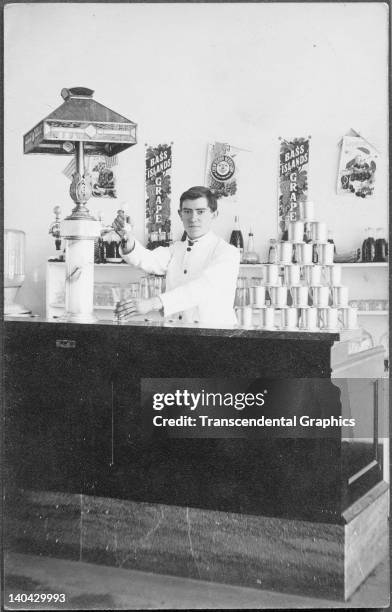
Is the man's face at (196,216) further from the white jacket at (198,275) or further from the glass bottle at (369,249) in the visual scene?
the glass bottle at (369,249)

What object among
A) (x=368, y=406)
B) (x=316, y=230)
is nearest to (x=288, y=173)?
(x=316, y=230)

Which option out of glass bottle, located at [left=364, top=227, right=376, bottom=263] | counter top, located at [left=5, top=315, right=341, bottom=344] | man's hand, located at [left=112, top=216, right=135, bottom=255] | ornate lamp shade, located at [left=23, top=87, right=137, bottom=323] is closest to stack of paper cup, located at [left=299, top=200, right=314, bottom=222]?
glass bottle, located at [left=364, top=227, right=376, bottom=263]

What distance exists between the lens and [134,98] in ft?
8.89

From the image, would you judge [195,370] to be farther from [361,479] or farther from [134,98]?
[134,98]

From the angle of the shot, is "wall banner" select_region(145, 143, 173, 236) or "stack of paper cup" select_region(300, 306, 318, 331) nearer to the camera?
"stack of paper cup" select_region(300, 306, 318, 331)

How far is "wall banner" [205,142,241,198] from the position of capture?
13.1 feet

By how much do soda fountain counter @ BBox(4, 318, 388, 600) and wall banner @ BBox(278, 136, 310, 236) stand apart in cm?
187

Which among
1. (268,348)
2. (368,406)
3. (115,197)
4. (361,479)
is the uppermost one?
(115,197)

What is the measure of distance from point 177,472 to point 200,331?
441 mm

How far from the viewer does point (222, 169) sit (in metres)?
4.03

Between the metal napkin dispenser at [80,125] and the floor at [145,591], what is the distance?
4.30ft

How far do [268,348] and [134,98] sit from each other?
3.78ft

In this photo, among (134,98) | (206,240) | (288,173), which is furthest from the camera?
(288,173)

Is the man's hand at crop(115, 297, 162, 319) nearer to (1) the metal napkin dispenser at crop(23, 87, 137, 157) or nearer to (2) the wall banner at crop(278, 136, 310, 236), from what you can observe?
(1) the metal napkin dispenser at crop(23, 87, 137, 157)
